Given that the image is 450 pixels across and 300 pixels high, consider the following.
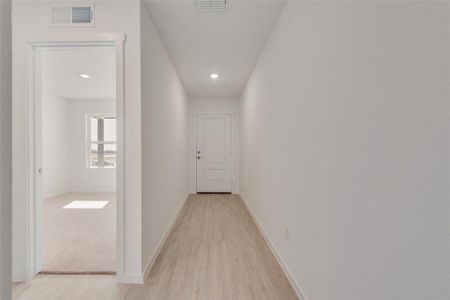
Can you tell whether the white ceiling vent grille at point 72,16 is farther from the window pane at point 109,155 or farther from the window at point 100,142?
the window pane at point 109,155

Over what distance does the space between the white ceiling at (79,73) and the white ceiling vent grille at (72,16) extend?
0.21 metres

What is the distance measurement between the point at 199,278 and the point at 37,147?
6.30 feet

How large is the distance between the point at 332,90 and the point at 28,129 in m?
2.51

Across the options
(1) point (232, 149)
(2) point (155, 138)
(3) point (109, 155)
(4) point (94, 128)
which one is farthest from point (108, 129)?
(2) point (155, 138)

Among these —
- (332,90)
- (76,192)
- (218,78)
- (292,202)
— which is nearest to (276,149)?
(292,202)

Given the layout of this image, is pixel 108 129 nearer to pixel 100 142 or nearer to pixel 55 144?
pixel 100 142

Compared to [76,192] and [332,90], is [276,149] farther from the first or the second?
[76,192]

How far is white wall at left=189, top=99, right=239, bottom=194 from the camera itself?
5.72 m

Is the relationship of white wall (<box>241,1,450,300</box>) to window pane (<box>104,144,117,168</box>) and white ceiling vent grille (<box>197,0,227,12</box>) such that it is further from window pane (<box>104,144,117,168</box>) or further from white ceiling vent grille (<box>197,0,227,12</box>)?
window pane (<box>104,144,117,168</box>)

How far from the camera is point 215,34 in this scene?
259 cm

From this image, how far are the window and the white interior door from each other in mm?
2602

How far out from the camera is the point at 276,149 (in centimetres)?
240

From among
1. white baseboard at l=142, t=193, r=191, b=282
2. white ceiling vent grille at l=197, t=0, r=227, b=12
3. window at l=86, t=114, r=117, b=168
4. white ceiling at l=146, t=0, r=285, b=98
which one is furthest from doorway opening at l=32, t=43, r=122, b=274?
white ceiling vent grille at l=197, t=0, r=227, b=12
